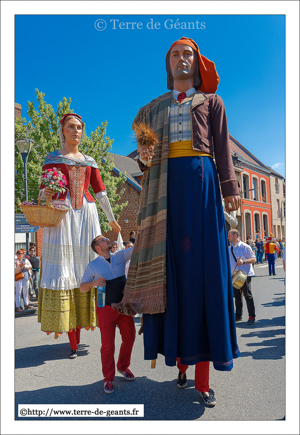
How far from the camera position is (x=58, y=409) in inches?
91.7

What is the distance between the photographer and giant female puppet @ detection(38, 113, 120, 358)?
3492mm

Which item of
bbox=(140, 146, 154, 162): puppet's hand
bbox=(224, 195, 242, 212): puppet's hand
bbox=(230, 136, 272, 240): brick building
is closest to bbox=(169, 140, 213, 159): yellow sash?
bbox=(140, 146, 154, 162): puppet's hand

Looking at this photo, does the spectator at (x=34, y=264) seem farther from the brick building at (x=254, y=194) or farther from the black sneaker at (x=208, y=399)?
the black sneaker at (x=208, y=399)

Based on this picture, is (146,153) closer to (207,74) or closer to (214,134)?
(214,134)

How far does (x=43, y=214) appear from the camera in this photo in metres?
3.23

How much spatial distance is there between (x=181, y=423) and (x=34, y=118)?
759cm

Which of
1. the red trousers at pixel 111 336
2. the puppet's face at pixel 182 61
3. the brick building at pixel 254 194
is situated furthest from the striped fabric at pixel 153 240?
the brick building at pixel 254 194

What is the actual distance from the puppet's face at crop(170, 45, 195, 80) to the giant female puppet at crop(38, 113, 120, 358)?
130 centimetres

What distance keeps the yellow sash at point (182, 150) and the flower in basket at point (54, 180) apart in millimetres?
1255

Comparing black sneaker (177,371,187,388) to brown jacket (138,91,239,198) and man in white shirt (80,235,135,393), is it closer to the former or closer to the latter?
man in white shirt (80,235,135,393)

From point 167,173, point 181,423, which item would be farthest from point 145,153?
point 181,423

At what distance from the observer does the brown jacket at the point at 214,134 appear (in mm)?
2646

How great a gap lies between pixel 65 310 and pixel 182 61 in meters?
2.48
